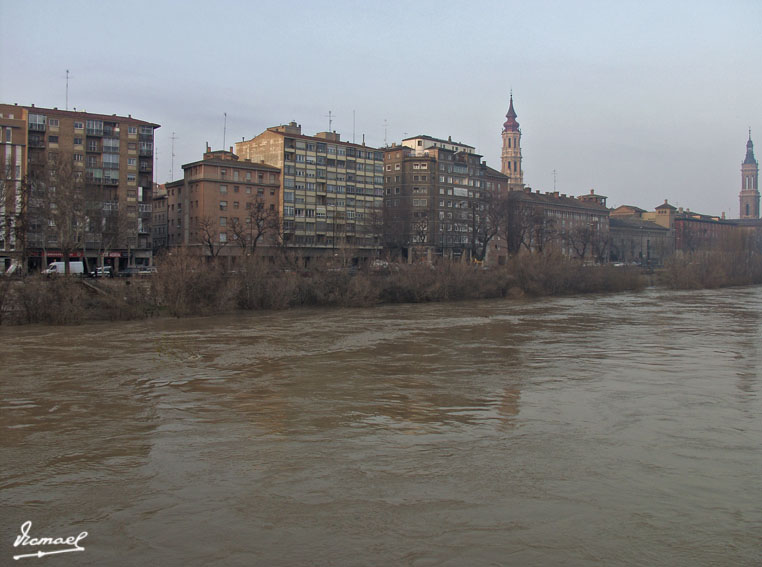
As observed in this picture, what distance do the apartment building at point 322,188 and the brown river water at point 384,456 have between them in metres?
58.3

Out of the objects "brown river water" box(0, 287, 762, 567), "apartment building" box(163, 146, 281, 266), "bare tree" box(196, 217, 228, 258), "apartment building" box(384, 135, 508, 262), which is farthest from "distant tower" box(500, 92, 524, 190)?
"brown river water" box(0, 287, 762, 567)

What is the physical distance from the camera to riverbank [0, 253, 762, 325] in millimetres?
32656

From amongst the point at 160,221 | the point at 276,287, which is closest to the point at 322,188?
the point at 160,221

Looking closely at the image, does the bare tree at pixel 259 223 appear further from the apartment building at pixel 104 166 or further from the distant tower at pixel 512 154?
the distant tower at pixel 512 154

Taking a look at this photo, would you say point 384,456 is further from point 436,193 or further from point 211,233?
point 436,193

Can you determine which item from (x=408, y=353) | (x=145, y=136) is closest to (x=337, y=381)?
(x=408, y=353)

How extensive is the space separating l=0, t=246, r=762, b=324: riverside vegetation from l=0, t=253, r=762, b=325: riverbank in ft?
0.15

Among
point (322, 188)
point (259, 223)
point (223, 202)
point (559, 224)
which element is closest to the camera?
point (259, 223)

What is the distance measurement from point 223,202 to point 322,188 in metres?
14.4

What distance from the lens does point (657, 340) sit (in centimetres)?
2683

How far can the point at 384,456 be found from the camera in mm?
11594

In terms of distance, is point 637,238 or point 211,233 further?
point 637,238

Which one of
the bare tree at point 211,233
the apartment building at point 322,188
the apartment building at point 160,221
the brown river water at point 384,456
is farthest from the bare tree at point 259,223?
the brown river water at point 384,456

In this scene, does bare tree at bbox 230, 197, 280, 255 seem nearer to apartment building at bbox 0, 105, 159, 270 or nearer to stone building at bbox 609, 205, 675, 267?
apartment building at bbox 0, 105, 159, 270
